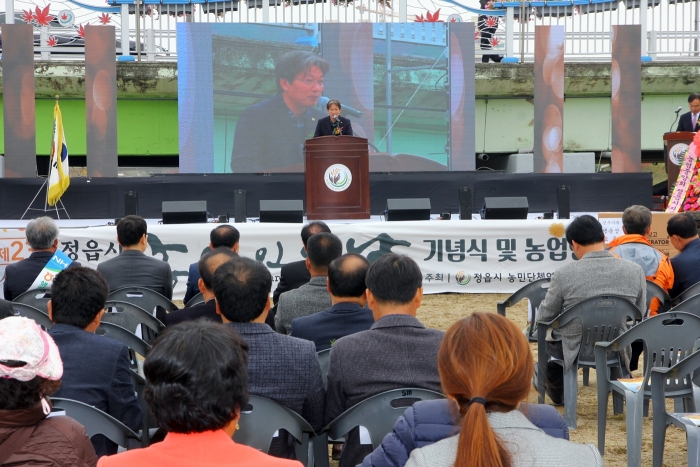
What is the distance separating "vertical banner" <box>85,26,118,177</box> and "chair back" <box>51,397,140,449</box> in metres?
9.26

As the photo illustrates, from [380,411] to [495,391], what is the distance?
873mm

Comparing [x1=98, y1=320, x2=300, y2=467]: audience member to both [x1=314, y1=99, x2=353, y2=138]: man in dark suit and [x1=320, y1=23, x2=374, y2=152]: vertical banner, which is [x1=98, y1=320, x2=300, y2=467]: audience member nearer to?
[x1=314, y1=99, x2=353, y2=138]: man in dark suit

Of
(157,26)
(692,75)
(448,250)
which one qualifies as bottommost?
(448,250)

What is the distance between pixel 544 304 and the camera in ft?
12.8

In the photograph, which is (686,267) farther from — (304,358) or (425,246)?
(425,246)

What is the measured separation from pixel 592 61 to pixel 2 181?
8790 mm

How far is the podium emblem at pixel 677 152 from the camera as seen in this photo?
918 centimetres

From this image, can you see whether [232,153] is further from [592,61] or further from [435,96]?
[592,61]

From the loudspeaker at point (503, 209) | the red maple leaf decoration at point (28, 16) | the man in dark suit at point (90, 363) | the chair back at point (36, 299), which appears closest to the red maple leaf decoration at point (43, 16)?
the red maple leaf decoration at point (28, 16)

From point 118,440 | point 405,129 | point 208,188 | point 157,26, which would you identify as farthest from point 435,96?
point 118,440

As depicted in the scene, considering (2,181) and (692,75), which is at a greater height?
(692,75)

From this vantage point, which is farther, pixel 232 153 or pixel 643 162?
pixel 643 162

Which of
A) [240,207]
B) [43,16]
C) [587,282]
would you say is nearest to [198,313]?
[587,282]

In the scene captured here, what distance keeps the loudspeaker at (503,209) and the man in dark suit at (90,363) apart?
604 cm
